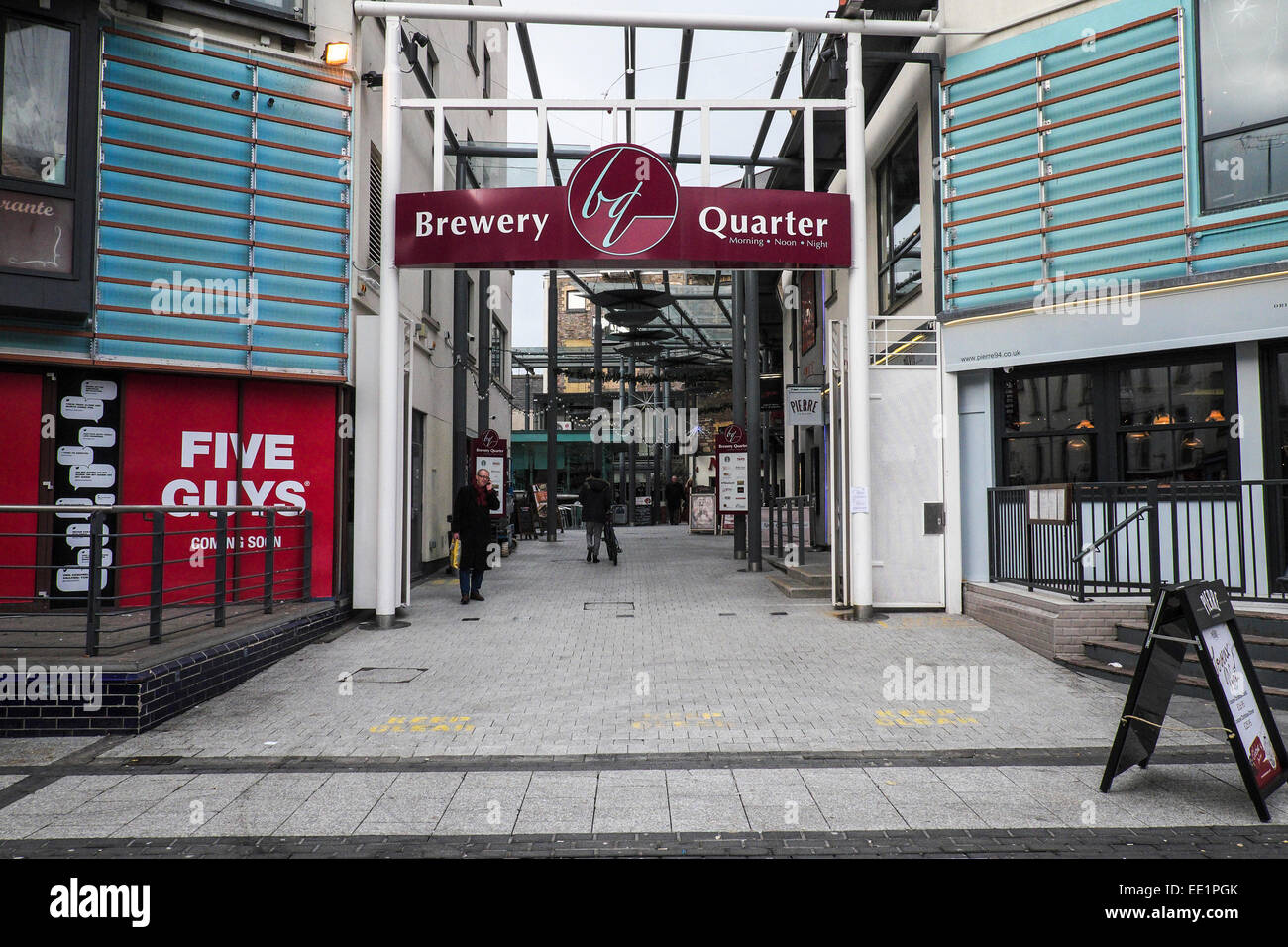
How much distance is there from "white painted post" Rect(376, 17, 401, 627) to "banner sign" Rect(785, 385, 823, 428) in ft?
19.6

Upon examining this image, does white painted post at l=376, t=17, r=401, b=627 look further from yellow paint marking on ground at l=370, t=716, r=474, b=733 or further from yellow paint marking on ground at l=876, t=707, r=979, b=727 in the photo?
yellow paint marking on ground at l=876, t=707, r=979, b=727

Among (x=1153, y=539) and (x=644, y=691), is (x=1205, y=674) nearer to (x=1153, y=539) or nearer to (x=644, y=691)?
(x=1153, y=539)

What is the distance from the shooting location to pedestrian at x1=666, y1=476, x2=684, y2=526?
37.4m

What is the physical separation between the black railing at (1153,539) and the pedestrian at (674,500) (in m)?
27.3

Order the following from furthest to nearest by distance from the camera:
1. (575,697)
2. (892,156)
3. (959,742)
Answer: (892,156) → (575,697) → (959,742)

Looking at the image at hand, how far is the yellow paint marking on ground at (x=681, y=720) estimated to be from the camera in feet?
21.3

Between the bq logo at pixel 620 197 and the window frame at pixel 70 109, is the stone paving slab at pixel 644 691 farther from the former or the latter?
the window frame at pixel 70 109

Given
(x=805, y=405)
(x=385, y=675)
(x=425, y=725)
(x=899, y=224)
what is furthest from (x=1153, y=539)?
(x=899, y=224)

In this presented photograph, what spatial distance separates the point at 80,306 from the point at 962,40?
1035 centimetres

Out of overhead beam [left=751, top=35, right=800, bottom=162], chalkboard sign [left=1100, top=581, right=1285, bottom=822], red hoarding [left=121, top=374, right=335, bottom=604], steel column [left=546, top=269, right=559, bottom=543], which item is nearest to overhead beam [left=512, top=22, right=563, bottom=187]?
overhead beam [left=751, top=35, right=800, bottom=162]

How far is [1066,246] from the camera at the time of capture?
10.0 meters
